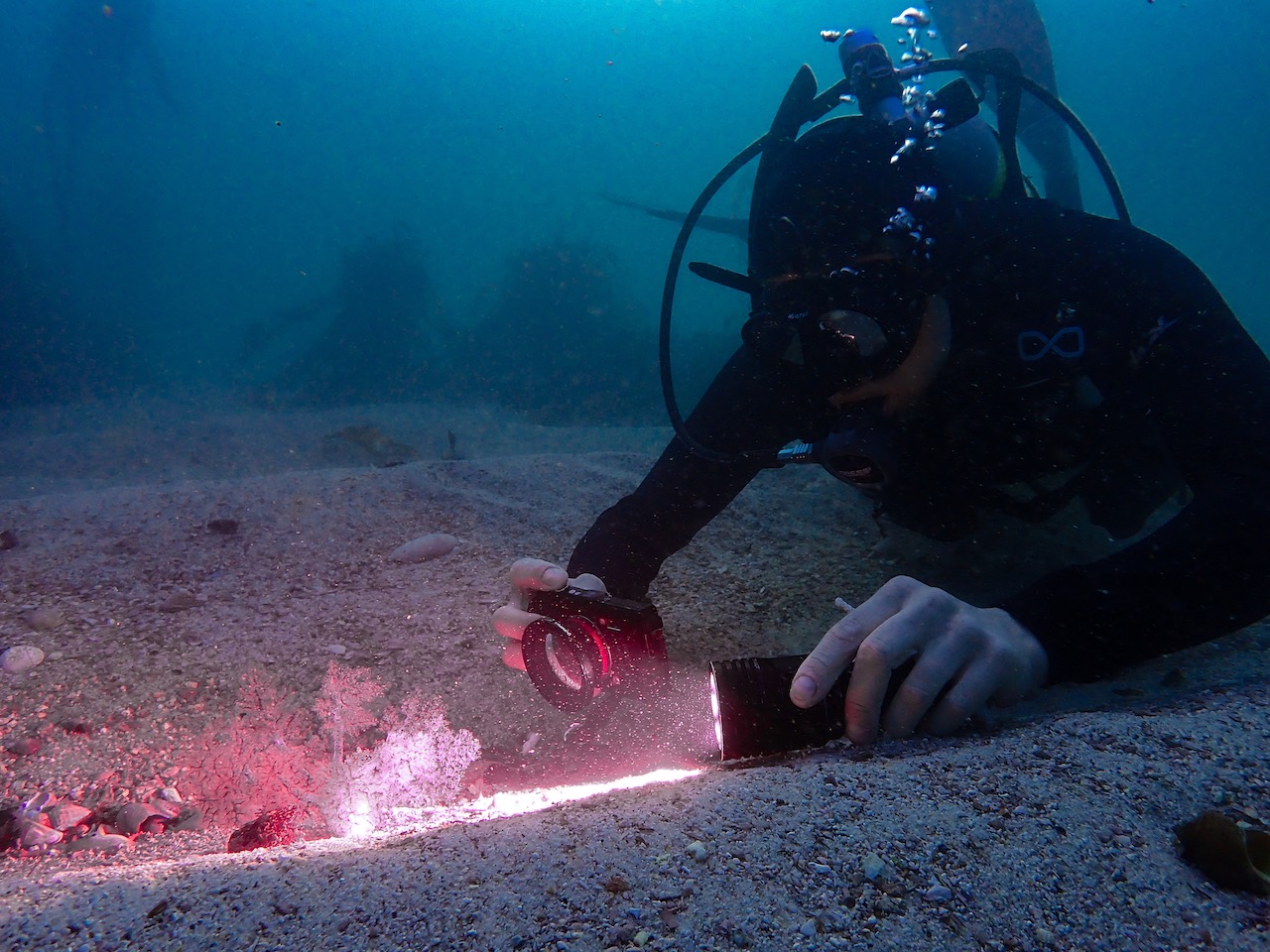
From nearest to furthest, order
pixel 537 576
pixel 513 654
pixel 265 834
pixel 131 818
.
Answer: pixel 265 834 < pixel 131 818 < pixel 537 576 < pixel 513 654

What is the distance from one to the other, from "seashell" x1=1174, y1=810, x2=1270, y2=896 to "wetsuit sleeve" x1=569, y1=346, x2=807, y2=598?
6.02ft

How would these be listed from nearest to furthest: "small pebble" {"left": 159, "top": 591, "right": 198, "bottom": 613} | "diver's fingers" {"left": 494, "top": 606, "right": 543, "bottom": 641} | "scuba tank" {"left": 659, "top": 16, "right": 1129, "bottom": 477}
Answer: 1. "diver's fingers" {"left": 494, "top": 606, "right": 543, "bottom": 641}
2. "scuba tank" {"left": 659, "top": 16, "right": 1129, "bottom": 477}
3. "small pebble" {"left": 159, "top": 591, "right": 198, "bottom": 613}

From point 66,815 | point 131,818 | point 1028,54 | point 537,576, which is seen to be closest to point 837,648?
point 537,576

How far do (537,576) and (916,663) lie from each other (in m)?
1.12

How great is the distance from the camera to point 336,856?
1012mm

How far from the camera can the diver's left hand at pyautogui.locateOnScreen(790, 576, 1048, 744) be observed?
48.5 inches

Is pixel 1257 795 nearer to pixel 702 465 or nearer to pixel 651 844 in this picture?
pixel 651 844

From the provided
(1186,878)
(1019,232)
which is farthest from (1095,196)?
(1186,878)

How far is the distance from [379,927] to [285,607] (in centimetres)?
223

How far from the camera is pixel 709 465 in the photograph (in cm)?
271

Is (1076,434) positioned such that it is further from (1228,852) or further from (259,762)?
(259,762)

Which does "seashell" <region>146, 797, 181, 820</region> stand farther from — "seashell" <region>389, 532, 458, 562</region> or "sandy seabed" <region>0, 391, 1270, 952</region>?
"seashell" <region>389, 532, 458, 562</region>

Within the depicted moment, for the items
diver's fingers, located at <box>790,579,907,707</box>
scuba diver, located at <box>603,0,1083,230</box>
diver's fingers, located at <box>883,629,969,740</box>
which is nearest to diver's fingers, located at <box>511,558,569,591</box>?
diver's fingers, located at <box>790,579,907,707</box>

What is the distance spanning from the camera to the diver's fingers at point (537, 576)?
1.77 metres
